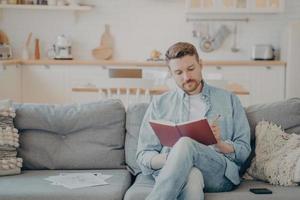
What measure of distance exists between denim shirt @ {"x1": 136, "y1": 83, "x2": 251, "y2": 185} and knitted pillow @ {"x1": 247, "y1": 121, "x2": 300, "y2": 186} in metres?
0.12

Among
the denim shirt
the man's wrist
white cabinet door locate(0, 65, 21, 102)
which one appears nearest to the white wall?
white cabinet door locate(0, 65, 21, 102)

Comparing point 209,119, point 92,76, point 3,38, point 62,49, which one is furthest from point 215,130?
point 3,38

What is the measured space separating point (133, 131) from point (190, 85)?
0.48 metres

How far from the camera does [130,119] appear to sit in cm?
305

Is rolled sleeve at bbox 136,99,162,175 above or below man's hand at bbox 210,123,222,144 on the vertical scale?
below

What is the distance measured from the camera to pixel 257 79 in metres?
6.27

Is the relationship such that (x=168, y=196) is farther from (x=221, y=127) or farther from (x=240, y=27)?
(x=240, y=27)

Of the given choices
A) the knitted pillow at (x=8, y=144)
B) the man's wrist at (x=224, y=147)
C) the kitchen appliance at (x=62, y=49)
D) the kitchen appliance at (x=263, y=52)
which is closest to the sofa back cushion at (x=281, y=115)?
the man's wrist at (x=224, y=147)

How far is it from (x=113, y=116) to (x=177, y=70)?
0.53 m

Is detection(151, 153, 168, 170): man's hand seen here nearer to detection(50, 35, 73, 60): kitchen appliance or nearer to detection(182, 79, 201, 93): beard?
detection(182, 79, 201, 93): beard

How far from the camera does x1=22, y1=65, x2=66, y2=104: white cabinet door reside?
249 inches

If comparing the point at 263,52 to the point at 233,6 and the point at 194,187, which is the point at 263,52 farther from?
the point at 194,187

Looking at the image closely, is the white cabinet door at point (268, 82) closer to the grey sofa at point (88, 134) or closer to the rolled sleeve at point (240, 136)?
the grey sofa at point (88, 134)

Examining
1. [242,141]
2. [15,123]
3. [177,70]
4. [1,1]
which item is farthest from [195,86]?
[1,1]
